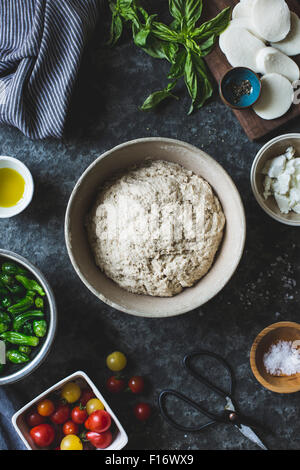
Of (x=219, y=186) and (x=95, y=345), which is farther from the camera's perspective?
(x=95, y=345)

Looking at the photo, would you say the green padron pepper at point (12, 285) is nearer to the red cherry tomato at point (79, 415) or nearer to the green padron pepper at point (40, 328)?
the green padron pepper at point (40, 328)

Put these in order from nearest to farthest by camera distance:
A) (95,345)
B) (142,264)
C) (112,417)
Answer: (142,264) < (112,417) < (95,345)

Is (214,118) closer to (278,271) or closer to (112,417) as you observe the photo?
(278,271)

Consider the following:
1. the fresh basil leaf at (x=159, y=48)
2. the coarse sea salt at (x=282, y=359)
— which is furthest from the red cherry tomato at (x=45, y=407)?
the fresh basil leaf at (x=159, y=48)

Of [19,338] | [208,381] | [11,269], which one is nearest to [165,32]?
[11,269]

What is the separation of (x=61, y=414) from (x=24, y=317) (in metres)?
0.45

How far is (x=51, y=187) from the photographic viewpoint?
196cm

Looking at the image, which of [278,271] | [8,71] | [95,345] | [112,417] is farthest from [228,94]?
Result: [112,417]

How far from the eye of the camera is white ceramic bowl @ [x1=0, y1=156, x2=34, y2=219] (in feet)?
6.04

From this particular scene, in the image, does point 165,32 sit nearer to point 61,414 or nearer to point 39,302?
point 39,302

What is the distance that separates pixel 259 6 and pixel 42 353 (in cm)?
162

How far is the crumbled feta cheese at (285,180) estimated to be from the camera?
72.2 inches

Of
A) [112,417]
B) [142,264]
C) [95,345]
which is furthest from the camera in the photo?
[95,345]

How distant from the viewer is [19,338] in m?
1.78
